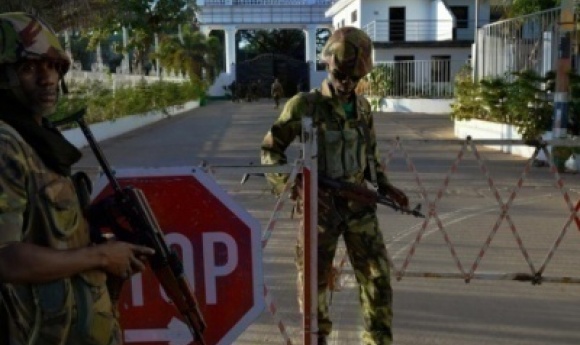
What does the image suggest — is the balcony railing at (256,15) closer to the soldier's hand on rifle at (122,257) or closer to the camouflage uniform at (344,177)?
the camouflage uniform at (344,177)

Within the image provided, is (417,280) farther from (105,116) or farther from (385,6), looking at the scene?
(385,6)

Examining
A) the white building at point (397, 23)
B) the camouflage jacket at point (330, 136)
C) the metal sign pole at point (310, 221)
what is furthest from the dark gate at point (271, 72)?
the metal sign pole at point (310, 221)

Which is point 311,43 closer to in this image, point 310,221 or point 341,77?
point 341,77

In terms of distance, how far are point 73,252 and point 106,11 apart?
45.9 feet

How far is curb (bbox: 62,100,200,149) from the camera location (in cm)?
1530

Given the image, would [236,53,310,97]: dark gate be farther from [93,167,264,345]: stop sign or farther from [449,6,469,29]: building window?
[93,167,264,345]: stop sign

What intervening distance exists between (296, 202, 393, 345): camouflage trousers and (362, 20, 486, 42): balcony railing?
104 feet

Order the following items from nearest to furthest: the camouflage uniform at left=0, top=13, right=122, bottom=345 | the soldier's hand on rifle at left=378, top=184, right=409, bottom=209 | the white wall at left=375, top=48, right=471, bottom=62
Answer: the camouflage uniform at left=0, top=13, right=122, bottom=345, the soldier's hand on rifle at left=378, top=184, right=409, bottom=209, the white wall at left=375, top=48, right=471, bottom=62

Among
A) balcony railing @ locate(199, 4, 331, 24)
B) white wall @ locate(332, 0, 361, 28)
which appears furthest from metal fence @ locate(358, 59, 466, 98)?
balcony railing @ locate(199, 4, 331, 24)

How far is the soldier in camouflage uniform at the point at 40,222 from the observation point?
175cm

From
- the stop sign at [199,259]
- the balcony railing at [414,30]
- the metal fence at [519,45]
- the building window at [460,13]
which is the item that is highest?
the building window at [460,13]

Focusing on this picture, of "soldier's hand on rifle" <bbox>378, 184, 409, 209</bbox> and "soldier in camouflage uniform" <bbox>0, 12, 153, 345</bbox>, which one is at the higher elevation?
"soldier in camouflage uniform" <bbox>0, 12, 153, 345</bbox>

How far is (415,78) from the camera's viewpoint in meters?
30.0

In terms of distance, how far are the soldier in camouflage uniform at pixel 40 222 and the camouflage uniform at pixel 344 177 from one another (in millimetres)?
1665
